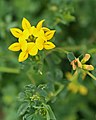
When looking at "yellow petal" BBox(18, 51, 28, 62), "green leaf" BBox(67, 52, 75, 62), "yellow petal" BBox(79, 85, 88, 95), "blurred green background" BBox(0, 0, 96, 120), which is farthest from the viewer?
"yellow petal" BBox(79, 85, 88, 95)

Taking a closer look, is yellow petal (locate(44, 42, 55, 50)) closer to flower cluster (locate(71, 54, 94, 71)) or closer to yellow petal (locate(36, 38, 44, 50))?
yellow petal (locate(36, 38, 44, 50))

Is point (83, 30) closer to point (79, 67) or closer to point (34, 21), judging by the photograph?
point (34, 21)

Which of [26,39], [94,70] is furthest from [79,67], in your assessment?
[26,39]

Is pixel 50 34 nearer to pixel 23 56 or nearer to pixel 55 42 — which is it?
pixel 23 56

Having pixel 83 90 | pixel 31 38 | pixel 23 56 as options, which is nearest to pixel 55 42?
pixel 83 90

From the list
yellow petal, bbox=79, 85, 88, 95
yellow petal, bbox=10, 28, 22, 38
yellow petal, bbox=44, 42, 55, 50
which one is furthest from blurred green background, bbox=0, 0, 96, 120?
yellow petal, bbox=44, 42, 55, 50

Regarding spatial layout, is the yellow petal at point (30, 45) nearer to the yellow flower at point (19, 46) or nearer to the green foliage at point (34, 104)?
the yellow flower at point (19, 46)

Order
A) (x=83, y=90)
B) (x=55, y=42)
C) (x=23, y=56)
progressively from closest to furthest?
(x=23, y=56)
(x=55, y=42)
(x=83, y=90)

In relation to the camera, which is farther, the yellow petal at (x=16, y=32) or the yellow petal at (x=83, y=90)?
the yellow petal at (x=83, y=90)

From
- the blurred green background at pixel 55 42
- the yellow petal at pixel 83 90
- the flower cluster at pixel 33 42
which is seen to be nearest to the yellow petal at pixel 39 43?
the flower cluster at pixel 33 42

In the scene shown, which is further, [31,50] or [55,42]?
[55,42]

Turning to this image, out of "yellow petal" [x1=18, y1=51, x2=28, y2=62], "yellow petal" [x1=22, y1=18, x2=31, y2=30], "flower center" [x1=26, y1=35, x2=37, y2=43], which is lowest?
"yellow petal" [x1=18, y1=51, x2=28, y2=62]
